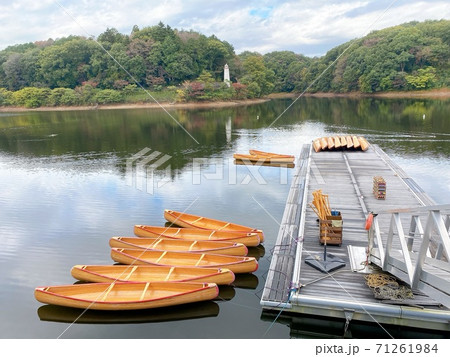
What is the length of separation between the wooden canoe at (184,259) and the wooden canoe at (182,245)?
0.48 meters

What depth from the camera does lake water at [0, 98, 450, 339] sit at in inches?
445

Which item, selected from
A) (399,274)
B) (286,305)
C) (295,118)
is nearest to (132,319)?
(286,305)

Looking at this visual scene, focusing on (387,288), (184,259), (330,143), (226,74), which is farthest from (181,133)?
(226,74)

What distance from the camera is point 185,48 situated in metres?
100

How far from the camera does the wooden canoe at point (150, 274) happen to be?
40.2ft

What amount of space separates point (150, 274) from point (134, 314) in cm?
168

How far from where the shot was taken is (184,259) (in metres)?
13.8

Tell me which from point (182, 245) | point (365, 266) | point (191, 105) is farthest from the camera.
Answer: point (191, 105)

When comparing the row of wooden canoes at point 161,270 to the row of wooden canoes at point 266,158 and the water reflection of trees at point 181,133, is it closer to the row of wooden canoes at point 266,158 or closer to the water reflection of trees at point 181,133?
the water reflection of trees at point 181,133

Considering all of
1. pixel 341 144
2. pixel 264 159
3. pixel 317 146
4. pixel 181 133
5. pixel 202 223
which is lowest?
pixel 202 223

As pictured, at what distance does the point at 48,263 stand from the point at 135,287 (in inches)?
215

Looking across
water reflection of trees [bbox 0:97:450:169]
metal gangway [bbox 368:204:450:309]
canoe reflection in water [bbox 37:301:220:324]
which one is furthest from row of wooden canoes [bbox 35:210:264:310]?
water reflection of trees [bbox 0:97:450:169]

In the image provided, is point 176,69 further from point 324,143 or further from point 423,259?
point 423,259

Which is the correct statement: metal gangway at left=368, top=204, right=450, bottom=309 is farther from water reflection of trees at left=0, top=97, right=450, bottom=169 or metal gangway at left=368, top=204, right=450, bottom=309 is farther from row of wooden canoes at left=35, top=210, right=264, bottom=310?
water reflection of trees at left=0, top=97, right=450, bottom=169
